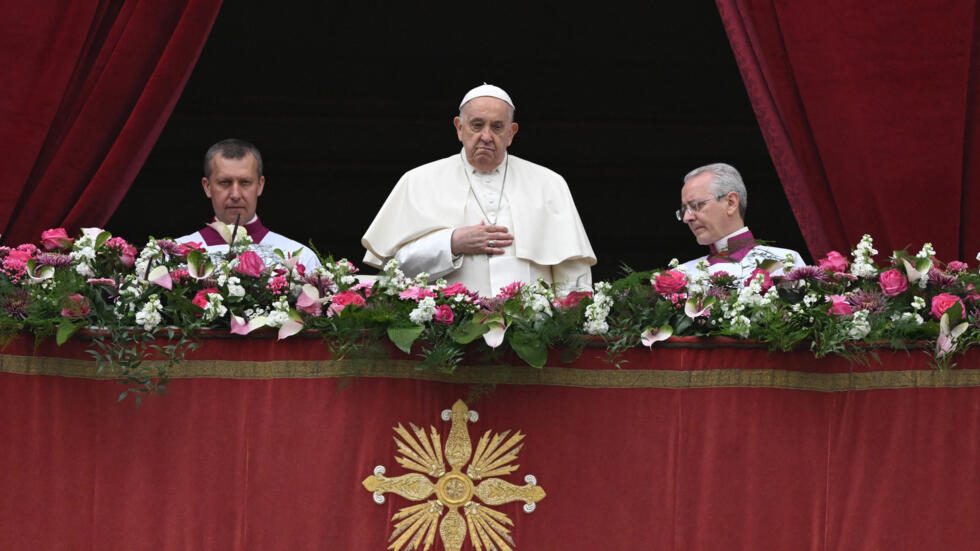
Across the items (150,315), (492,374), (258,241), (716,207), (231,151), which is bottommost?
(492,374)

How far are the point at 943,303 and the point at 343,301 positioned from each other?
165 centimetres

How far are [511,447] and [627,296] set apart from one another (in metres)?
0.53

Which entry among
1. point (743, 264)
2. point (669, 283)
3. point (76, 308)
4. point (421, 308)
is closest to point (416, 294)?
point (421, 308)

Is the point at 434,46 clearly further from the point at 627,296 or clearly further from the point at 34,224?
the point at 627,296

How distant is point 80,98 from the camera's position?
443cm

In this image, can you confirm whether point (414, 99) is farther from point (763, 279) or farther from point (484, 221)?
point (763, 279)

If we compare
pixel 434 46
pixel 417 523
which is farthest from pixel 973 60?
pixel 434 46

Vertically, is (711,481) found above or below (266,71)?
below

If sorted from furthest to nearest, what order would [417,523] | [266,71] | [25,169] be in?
[266,71]
[25,169]
[417,523]

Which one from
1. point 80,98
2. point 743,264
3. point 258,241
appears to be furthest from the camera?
point 258,241

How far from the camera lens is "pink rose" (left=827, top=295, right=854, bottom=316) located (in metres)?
3.54

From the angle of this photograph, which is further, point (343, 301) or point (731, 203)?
point (731, 203)

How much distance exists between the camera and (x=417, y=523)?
3.55m

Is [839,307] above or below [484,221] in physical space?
below
